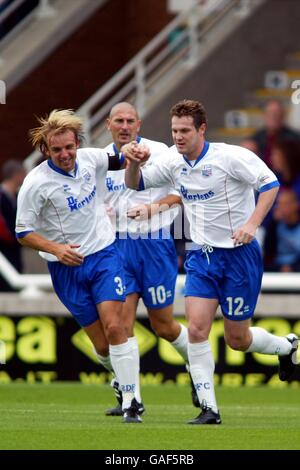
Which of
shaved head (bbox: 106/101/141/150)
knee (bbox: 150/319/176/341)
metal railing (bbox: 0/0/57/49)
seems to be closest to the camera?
shaved head (bbox: 106/101/141/150)

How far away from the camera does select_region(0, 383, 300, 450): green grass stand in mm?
9703

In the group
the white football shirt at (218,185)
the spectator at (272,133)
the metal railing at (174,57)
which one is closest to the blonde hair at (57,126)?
the white football shirt at (218,185)

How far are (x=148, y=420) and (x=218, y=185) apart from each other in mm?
1858

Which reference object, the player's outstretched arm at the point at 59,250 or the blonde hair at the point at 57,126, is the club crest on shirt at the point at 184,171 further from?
the player's outstretched arm at the point at 59,250

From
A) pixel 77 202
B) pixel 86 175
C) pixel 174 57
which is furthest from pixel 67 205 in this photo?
pixel 174 57

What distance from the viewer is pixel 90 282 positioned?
1151cm

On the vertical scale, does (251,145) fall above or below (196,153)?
above

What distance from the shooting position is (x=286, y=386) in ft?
52.5

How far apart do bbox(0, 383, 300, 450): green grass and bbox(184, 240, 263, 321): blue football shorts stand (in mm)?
885

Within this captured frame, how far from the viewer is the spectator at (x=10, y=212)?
17.2 metres

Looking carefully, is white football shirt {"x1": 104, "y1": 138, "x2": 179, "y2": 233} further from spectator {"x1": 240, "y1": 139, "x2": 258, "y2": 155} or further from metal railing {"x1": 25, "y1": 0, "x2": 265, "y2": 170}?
metal railing {"x1": 25, "y1": 0, "x2": 265, "y2": 170}

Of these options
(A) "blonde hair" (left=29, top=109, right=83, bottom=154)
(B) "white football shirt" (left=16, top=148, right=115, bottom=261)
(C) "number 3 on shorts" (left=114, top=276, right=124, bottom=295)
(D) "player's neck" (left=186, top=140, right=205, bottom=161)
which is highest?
(A) "blonde hair" (left=29, top=109, right=83, bottom=154)

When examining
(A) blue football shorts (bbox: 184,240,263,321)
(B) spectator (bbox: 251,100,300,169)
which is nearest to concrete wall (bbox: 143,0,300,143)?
(B) spectator (bbox: 251,100,300,169)

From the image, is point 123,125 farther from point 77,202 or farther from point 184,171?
point 184,171
